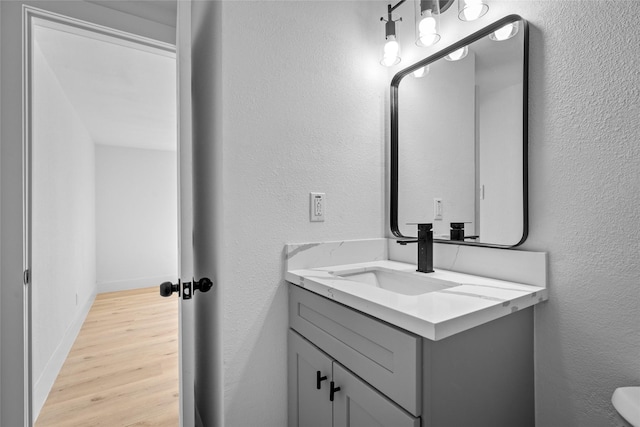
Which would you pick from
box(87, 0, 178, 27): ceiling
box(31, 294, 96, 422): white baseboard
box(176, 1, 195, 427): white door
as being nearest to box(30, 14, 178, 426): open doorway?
box(31, 294, 96, 422): white baseboard

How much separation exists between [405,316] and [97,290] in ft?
17.0

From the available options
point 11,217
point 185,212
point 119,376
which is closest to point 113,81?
point 11,217

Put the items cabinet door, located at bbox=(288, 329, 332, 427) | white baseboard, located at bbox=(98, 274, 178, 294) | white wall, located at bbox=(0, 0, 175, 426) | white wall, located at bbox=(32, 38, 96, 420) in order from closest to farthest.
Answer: cabinet door, located at bbox=(288, 329, 332, 427), white wall, located at bbox=(0, 0, 175, 426), white wall, located at bbox=(32, 38, 96, 420), white baseboard, located at bbox=(98, 274, 178, 294)

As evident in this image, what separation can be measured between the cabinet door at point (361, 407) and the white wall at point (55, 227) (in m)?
1.57

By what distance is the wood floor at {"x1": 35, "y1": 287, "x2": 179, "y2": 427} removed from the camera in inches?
69.6

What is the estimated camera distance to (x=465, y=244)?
124 centimetres

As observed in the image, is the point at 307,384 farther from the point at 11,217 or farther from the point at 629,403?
the point at 11,217

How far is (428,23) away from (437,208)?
75cm

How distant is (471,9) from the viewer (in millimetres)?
1153

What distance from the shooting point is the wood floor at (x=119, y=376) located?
5.80ft

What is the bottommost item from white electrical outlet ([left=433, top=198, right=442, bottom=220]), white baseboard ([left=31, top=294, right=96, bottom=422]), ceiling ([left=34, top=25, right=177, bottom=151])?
white baseboard ([left=31, top=294, right=96, bottom=422])

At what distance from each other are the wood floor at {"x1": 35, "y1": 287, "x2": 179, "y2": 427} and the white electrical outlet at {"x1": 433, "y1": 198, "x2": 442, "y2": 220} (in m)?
1.72

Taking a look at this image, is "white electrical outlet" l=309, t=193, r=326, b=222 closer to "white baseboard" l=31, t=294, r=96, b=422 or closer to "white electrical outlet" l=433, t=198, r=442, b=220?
"white electrical outlet" l=433, t=198, r=442, b=220

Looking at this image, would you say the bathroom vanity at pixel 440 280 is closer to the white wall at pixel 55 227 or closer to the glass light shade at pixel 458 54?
the glass light shade at pixel 458 54
